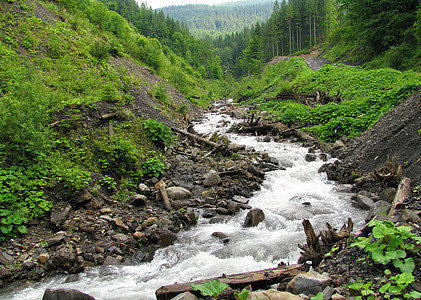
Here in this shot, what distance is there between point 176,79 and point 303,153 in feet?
61.1

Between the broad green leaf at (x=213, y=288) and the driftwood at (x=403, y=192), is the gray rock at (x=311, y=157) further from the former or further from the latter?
the broad green leaf at (x=213, y=288)

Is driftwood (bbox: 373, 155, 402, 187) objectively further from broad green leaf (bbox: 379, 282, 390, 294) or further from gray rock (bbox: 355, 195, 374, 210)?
broad green leaf (bbox: 379, 282, 390, 294)

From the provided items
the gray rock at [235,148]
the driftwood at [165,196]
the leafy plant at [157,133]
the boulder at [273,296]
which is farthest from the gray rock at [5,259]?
the gray rock at [235,148]

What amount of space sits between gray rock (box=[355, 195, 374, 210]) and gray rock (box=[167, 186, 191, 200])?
205 inches

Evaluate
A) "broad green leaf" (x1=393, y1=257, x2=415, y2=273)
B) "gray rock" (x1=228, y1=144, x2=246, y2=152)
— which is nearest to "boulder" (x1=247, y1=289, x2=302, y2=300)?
"broad green leaf" (x1=393, y1=257, x2=415, y2=273)

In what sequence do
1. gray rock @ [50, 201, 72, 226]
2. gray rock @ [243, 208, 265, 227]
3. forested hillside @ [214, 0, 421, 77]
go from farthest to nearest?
forested hillside @ [214, 0, 421, 77], gray rock @ [243, 208, 265, 227], gray rock @ [50, 201, 72, 226]

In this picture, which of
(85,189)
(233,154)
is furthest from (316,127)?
(85,189)

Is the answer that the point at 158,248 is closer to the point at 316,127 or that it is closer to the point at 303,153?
the point at 303,153

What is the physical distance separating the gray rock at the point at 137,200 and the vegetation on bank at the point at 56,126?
289 mm

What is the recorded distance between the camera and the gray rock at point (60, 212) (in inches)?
223

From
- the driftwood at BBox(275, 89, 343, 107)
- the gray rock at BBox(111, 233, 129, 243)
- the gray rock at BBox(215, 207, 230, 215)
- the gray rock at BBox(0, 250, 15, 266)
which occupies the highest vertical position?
the driftwood at BBox(275, 89, 343, 107)

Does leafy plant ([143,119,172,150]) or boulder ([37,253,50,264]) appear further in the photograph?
leafy plant ([143,119,172,150])

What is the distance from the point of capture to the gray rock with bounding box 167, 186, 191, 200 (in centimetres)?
797

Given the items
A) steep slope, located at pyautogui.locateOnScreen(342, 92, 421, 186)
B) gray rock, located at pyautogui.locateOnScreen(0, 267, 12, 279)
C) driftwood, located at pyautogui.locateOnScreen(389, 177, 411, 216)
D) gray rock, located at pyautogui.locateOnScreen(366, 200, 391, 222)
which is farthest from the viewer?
steep slope, located at pyautogui.locateOnScreen(342, 92, 421, 186)
